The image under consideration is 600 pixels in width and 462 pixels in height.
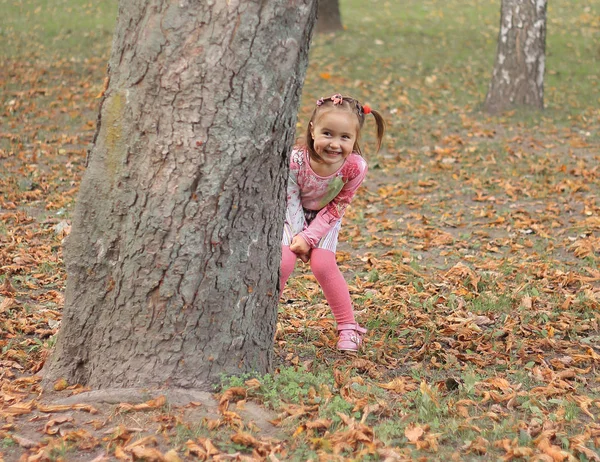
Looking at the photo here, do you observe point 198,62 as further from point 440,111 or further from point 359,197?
point 440,111

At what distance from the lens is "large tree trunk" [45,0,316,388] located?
325cm

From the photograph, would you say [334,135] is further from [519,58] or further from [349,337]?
[519,58]

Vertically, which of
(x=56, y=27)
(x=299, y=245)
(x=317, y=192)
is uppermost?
(x=56, y=27)

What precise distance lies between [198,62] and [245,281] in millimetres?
986

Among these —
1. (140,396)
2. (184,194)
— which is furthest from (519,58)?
(140,396)

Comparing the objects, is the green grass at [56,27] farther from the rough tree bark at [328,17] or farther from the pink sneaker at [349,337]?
the pink sneaker at [349,337]

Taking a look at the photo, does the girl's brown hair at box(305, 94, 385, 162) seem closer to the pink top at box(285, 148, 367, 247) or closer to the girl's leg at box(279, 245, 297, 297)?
the pink top at box(285, 148, 367, 247)

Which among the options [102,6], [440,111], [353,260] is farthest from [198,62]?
[102,6]

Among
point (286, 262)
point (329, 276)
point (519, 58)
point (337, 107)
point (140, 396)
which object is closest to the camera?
point (140, 396)

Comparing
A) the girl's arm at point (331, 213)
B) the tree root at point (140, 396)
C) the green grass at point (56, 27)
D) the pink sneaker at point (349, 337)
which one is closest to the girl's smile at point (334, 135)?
the girl's arm at point (331, 213)

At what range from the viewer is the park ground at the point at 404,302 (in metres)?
3.30

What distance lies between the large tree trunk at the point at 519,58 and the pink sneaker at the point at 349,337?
7.25 metres

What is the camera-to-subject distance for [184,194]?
334 cm

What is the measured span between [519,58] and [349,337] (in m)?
7.37
